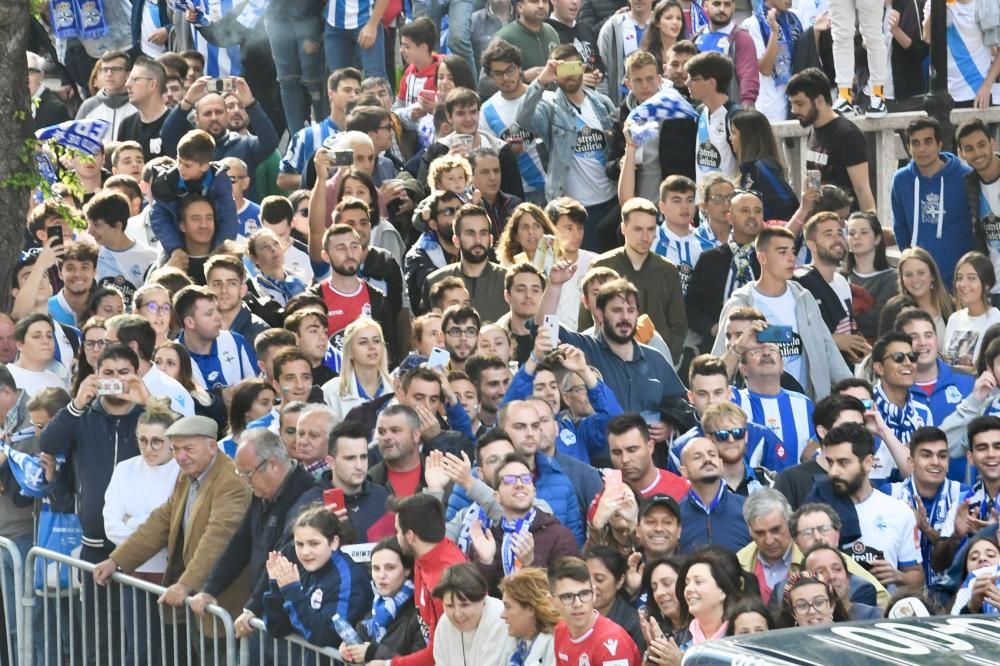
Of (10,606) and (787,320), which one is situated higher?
(787,320)

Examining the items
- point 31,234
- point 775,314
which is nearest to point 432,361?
point 775,314

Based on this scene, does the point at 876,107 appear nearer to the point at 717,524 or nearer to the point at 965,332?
the point at 965,332

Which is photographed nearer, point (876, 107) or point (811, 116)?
point (811, 116)

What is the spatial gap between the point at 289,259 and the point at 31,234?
2.04 metres

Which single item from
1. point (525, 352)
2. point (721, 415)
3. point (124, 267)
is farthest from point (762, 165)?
point (124, 267)

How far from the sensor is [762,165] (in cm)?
1506

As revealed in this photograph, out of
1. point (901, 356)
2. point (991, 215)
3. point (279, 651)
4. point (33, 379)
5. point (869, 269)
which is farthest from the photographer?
point (991, 215)

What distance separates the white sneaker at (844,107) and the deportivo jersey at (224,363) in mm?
5708

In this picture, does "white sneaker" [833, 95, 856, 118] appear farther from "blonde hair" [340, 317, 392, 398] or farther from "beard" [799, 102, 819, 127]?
"blonde hair" [340, 317, 392, 398]

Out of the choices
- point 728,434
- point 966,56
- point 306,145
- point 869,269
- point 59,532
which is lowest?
point 59,532

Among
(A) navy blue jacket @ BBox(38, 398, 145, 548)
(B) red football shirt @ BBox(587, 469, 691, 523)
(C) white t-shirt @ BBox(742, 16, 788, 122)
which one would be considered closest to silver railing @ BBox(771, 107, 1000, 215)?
(C) white t-shirt @ BBox(742, 16, 788, 122)

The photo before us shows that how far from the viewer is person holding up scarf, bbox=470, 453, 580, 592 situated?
33.4 ft

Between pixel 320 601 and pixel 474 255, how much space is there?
4.28m

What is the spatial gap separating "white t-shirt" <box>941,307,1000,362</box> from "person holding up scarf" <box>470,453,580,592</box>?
12.7ft
